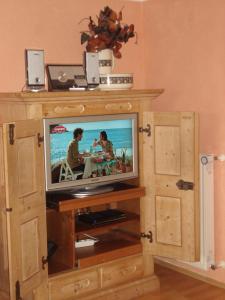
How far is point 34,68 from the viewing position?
10.3 feet

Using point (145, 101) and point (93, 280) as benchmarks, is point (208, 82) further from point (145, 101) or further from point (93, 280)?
point (93, 280)

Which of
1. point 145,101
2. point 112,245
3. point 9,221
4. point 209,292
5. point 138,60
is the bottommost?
point 209,292

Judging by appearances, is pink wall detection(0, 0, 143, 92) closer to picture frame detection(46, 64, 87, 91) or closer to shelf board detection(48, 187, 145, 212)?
picture frame detection(46, 64, 87, 91)

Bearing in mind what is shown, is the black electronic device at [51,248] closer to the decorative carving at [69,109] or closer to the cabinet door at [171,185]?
the cabinet door at [171,185]

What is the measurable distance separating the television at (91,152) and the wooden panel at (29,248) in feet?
0.99

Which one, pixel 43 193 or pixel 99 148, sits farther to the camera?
pixel 99 148

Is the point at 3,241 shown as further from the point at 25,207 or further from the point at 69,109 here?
the point at 69,109

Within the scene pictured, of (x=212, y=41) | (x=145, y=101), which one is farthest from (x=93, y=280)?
(x=212, y=41)

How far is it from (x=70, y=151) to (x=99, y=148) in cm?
24

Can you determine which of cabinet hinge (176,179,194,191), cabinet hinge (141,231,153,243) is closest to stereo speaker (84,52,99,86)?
cabinet hinge (176,179,194,191)

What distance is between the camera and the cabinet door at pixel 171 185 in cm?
342

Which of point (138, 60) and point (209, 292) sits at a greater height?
point (138, 60)

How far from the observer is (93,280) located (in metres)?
3.49

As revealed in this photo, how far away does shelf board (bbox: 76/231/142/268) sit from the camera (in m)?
3.47
